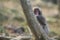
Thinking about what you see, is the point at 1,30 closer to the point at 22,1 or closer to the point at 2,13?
the point at 22,1

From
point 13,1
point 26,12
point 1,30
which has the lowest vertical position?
point 13,1

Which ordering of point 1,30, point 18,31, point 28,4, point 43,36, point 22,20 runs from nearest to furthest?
1. point 28,4
2. point 43,36
3. point 1,30
4. point 18,31
5. point 22,20

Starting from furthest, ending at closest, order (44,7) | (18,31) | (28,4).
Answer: (44,7)
(18,31)
(28,4)

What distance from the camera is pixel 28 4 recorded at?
648cm

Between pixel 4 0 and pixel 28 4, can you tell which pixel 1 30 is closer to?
pixel 28 4

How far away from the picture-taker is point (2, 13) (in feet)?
46.5

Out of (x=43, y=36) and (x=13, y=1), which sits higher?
(x=43, y=36)

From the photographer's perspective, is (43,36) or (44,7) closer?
(43,36)

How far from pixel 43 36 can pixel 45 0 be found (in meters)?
21.7

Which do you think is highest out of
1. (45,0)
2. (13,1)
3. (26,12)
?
(26,12)

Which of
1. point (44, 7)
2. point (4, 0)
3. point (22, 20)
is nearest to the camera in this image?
point (22, 20)

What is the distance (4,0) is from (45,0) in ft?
28.4

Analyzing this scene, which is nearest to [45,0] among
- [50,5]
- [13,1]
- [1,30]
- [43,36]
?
[50,5]

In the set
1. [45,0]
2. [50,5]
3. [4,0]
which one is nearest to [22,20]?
[4,0]
